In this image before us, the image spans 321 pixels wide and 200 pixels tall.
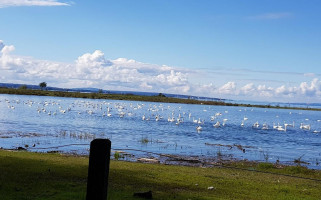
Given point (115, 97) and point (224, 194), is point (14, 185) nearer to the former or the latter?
point (224, 194)

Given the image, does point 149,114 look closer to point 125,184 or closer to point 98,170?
point 125,184

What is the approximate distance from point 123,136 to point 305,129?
4513cm

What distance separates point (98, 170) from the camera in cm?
489

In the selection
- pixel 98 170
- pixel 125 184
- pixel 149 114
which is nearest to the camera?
pixel 98 170

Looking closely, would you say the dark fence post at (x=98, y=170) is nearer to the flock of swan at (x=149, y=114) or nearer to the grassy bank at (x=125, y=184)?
the grassy bank at (x=125, y=184)

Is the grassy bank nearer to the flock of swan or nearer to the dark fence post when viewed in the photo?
the dark fence post

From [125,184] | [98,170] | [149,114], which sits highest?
[98,170]

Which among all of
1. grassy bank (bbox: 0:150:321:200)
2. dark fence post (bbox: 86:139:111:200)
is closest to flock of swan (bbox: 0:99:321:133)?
grassy bank (bbox: 0:150:321:200)

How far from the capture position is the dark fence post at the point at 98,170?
16.0 feet

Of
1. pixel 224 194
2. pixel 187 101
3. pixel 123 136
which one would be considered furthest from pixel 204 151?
pixel 187 101

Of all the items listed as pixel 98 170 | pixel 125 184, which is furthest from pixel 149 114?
pixel 98 170

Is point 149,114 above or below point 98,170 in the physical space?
below

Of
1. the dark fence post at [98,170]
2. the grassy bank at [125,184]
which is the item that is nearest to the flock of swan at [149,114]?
the grassy bank at [125,184]

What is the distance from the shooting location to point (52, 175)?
16.4m
